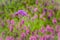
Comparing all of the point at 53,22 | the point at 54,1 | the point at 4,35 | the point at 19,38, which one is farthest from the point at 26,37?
the point at 54,1

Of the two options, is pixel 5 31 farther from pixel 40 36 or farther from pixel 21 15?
pixel 40 36

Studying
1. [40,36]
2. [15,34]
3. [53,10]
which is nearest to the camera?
[40,36]

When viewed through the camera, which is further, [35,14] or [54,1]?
[54,1]

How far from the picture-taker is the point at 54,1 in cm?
534

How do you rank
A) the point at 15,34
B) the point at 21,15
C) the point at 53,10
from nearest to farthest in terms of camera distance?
the point at 15,34
the point at 21,15
the point at 53,10

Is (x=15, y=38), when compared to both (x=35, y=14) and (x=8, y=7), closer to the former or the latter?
(x=35, y=14)

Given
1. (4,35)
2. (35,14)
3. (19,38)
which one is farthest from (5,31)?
(35,14)

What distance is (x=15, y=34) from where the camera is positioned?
4.18 metres

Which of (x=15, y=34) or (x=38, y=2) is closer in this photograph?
(x=15, y=34)

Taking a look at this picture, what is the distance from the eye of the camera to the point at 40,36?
3920 millimetres

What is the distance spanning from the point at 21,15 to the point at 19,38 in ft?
2.20

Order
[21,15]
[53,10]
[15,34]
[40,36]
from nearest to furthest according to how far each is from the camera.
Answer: [40,36]
[15,34]
[21,15]
[53,10]

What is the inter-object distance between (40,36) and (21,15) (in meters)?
0.77

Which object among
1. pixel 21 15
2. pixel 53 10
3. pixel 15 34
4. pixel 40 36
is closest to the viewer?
pixel 40 36
